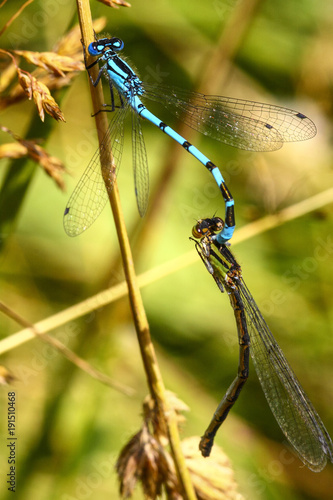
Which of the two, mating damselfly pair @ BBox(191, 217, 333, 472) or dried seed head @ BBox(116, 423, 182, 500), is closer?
dried seed head @ BBox(116, 423, 182, 500)

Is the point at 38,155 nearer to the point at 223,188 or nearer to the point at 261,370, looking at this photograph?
the point at 223,188

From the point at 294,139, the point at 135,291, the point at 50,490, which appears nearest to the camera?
the point at 135,291

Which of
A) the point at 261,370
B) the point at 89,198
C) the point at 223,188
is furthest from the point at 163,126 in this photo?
the point at 261,370

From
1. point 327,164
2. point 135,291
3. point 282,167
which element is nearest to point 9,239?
point 135,291

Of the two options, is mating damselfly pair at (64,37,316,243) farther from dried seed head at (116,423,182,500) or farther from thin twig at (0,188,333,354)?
dried seed head at (116,423,182,500)

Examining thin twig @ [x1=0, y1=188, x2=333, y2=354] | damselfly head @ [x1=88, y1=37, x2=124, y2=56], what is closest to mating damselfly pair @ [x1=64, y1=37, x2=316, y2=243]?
damselfly head @ [x1=88, y1=37, x2=124, y2=56]

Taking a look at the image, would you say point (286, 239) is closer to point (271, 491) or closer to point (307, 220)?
point (307, 220)
